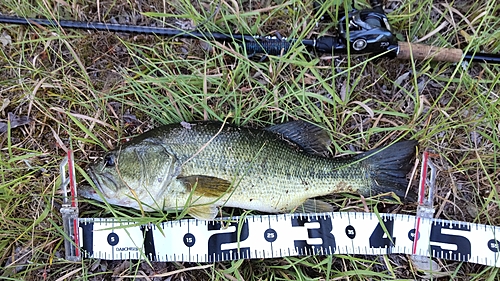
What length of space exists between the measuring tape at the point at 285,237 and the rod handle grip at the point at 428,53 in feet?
2.91

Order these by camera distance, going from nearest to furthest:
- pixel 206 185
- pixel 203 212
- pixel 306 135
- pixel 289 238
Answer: pixel 206 185
pixel 203 212
pixel 289 238
pixel 306 135

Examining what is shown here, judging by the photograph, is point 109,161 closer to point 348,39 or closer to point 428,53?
point 348,39

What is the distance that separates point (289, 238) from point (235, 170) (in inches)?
28.4

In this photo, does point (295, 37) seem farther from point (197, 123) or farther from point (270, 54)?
point (197, 123)

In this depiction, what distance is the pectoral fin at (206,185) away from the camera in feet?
9.08

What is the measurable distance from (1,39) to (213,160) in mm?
2271

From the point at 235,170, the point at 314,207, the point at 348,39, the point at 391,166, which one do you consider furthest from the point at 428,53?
the point at 235,170

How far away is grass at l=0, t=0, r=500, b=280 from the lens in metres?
3.11

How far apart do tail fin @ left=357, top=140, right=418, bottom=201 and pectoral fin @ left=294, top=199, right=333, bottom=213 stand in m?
0.34

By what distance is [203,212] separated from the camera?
2904mm

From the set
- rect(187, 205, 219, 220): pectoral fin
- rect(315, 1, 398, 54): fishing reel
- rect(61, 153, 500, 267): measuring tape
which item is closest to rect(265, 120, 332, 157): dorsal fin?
rect(61, 153, 500, 267): measuring tape

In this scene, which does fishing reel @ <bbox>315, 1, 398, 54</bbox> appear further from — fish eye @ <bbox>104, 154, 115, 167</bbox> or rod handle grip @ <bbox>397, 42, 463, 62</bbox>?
fish eye @ <bbox>104, 154, 115, 167</bbox>

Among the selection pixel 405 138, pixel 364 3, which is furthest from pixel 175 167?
pixel 364 3

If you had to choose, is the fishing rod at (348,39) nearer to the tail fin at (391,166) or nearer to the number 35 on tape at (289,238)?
the tail fin at (391,166)
